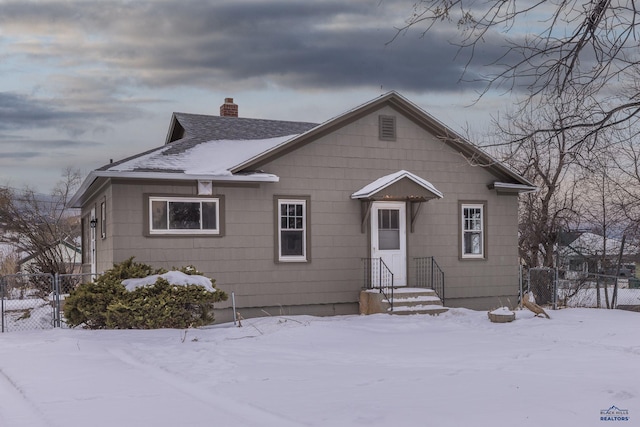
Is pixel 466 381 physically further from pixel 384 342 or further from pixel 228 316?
pixel 228 316

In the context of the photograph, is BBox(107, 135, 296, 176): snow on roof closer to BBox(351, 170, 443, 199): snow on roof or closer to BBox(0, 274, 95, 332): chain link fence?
BBox(351, 170, 443, 199): snow on roof

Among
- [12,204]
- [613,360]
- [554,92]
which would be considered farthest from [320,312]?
[12,204]

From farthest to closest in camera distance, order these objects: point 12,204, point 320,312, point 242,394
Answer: point 12,204
point 320,312
point 242,394

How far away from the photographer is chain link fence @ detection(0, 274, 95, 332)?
14.4 meters

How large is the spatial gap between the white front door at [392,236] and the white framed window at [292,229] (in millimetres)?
1860

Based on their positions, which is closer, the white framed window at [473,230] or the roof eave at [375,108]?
the roof eave at [375,108]

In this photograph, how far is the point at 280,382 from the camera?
8.55m

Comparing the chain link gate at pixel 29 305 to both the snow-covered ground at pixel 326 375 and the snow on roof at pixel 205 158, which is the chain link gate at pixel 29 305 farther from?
the snow-covered ground at pixel 326 375

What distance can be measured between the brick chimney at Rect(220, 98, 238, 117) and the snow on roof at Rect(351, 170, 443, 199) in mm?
7291

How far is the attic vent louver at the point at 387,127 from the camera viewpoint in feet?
58.2

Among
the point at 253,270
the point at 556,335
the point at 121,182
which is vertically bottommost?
the point at 556,335

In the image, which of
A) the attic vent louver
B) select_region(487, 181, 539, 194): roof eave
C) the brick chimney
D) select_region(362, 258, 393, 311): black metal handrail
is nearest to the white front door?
select_region(362, 258, 393, 311): black metal handrail

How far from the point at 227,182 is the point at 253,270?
7.03ft

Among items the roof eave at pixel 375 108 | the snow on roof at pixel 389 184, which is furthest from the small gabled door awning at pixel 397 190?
the roof eave at pixel 375 108
